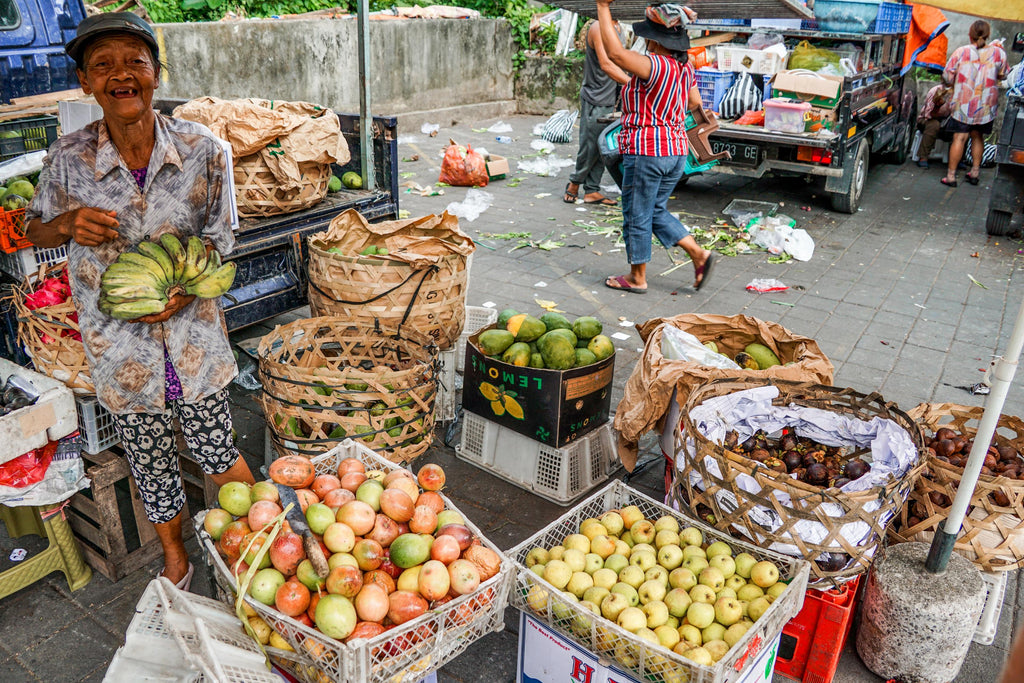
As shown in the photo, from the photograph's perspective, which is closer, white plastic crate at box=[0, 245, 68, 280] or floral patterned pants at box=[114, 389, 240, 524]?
floral patterned pants at box=[114, 389, 240, 524]

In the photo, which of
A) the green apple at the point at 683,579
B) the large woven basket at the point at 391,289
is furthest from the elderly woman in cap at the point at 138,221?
the green apple at the point at 683,579

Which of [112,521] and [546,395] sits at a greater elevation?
[546,395]

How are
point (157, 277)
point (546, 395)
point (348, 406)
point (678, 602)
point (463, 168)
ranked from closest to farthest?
point (678, 602), point (157, 277), point (348, 406), point (546, 395), point (463, 168)

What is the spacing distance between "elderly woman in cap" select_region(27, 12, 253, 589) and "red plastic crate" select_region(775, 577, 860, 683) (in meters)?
2.31

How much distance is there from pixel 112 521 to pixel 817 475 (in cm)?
282

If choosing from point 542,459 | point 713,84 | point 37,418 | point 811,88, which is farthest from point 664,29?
point 37,418

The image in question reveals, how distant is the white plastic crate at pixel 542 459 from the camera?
3.87 meters

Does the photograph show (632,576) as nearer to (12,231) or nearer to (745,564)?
(745,564)

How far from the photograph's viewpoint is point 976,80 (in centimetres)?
1005

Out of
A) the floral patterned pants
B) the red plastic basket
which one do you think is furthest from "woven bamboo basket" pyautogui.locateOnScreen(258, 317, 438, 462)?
the red plastic basket

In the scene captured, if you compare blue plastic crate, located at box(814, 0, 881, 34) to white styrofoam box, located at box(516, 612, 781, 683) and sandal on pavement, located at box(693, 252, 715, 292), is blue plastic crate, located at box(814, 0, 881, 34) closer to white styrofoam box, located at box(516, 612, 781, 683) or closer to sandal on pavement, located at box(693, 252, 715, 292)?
sandal on pavement, located at box(693, 252, 715, 292)

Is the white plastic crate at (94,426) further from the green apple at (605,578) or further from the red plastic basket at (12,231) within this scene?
the green apple at (605,578)

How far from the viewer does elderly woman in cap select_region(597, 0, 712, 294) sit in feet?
18.3

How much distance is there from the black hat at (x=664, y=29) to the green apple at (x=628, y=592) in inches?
167
